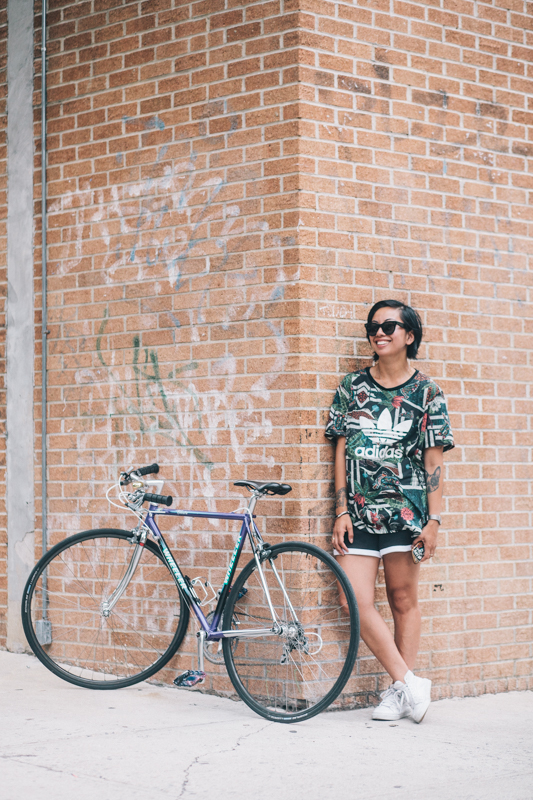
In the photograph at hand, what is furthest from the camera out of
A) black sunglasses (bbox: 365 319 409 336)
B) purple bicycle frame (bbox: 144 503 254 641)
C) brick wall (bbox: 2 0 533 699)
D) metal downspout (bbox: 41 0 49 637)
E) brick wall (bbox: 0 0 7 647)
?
brick wall (bbox: 0 0 7 647)

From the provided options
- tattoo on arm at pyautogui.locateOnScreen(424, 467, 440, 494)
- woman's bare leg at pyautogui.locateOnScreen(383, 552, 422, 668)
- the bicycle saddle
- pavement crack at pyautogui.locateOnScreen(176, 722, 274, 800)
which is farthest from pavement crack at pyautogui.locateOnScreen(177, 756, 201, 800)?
tattoo on arm at pyautogui.locateOnScreen(424, 467, 440, 494)

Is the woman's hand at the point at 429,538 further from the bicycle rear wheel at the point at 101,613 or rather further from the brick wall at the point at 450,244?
the bicycle rear wheel at the point at 101,613

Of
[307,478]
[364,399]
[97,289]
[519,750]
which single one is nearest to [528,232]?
[364,399]

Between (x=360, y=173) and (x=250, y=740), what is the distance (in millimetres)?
2970

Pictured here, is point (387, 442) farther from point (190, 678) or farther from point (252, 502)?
point (190, 678)

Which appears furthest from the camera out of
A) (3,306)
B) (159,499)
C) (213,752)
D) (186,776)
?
(3,306)

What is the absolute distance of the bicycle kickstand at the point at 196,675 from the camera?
5453mm

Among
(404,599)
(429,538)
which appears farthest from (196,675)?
(429,538)

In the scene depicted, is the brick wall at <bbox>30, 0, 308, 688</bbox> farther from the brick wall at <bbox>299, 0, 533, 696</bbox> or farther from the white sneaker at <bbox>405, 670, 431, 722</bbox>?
the white sneaker at <bbox>405, 670, 431, 722</bbox>

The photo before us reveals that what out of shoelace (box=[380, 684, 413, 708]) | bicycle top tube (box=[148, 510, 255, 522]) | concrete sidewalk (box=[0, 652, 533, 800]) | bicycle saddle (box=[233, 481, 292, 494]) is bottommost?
concrete sidewalk (box=[0, 652, 533, 800])

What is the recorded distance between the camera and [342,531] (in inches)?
218

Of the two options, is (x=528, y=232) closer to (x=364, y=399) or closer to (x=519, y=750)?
(x=364, y=399)

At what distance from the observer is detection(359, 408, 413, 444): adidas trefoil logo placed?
220 inches

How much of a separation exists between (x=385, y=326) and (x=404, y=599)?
55.5 inches
